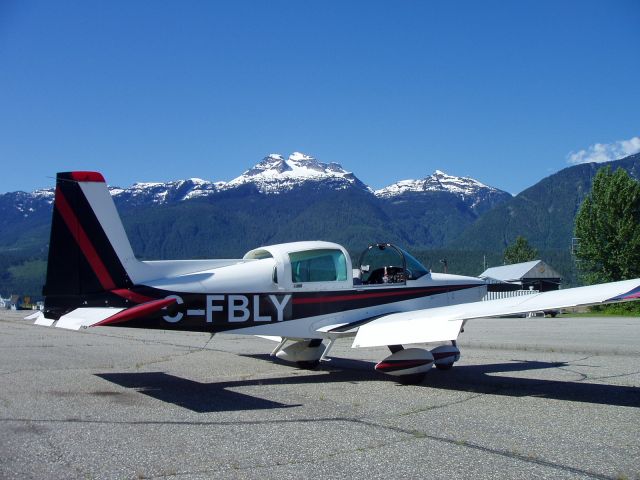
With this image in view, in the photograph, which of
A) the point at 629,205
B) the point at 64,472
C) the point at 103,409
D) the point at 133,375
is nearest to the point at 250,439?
the point at 64,472

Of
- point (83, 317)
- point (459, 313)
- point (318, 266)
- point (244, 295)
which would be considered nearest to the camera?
point (83, 317)

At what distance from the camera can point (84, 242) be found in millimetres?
9781

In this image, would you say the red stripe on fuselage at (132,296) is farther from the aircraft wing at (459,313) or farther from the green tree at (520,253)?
the green tree at (520,253)

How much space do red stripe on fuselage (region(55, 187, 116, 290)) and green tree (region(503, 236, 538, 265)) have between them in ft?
348

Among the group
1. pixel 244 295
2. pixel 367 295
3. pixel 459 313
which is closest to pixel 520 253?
pixel 367 295

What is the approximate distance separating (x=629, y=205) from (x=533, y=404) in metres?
56.6

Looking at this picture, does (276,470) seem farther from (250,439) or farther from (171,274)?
(171,274)

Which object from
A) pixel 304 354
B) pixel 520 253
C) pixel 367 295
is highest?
pixel 520 253

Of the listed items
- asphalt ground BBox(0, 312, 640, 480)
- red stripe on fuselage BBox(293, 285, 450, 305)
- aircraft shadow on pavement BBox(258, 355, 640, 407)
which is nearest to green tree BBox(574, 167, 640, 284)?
asphalt ground BBox(0, 312, 640, 480)

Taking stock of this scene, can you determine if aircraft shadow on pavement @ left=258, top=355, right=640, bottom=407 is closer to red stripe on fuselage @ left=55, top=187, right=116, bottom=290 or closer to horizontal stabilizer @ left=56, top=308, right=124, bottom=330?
horizontal stabilizer @ left=56, top=308, right=124, bottom=330

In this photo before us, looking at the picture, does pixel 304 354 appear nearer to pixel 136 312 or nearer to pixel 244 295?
pixel 244 295

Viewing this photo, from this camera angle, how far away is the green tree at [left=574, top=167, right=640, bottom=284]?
187 ft

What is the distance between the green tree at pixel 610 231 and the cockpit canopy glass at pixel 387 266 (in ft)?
167

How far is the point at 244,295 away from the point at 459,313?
3.46 meters
